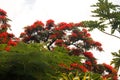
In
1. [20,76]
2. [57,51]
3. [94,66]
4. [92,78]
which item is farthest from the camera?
[94,66]

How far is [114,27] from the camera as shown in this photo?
13172mm

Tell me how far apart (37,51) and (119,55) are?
216 inches

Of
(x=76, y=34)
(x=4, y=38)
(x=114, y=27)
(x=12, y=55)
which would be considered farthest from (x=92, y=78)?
(x=76, y=34)

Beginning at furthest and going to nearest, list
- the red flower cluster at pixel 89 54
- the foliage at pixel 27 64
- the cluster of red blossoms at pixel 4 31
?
the red flower cluster at pixel 89 54
the cluster of red blossoms at pixel 4 31
the foliage at pixel 27 64

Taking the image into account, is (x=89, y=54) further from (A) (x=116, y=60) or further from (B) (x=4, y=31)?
(A) (x=116, y=60)

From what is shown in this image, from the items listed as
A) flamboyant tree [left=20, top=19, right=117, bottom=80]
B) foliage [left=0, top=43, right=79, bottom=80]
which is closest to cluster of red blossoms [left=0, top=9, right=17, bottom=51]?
flamboyant tree [left=20, top=19, right=117, bottom=80]

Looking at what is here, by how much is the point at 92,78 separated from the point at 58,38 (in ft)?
51.6

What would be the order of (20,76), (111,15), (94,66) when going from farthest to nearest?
(94,66) → (111,15) → (20,76)

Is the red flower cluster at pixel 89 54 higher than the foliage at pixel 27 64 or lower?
lower

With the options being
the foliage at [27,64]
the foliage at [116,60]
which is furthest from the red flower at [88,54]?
the foliage at [27,64]

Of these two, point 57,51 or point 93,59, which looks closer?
point 57,51

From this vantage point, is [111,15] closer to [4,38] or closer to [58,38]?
[4,38]

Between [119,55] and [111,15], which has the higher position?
[111,15]

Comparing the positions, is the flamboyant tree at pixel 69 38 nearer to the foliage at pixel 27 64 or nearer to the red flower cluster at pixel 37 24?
the red flower cluster at pixel 37 24
